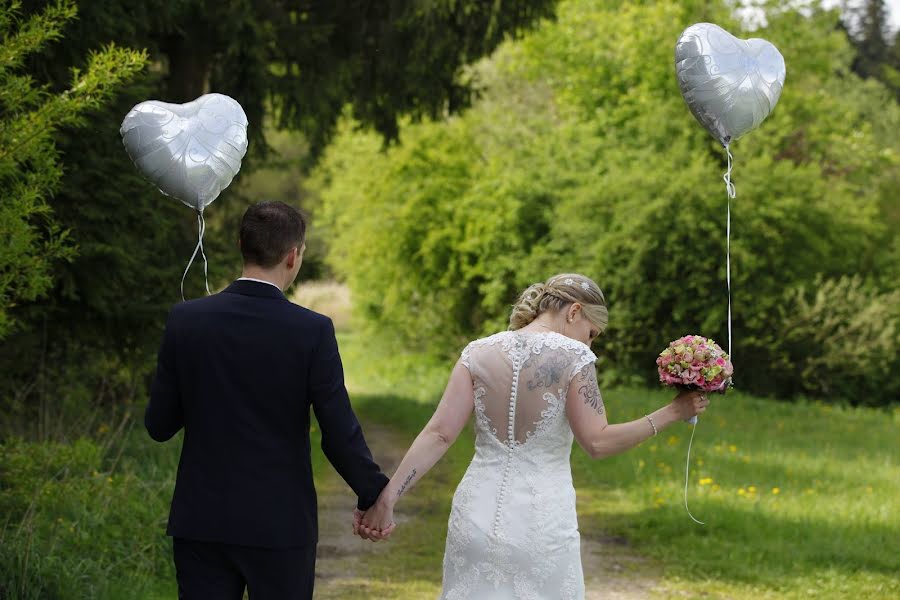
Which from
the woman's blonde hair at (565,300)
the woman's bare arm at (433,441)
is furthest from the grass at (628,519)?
the woman's blonde hair at (565,300)

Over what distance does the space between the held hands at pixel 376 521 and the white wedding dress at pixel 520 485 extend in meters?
0.27

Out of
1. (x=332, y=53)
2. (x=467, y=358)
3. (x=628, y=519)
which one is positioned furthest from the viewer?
(x=332, y=53)

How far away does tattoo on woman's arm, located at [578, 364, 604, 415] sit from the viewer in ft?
13.9

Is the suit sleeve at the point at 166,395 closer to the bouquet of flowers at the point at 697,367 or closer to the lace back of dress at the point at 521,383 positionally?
the lace back of dress at the point at 521,383

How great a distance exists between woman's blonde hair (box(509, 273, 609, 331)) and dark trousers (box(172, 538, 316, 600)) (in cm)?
128

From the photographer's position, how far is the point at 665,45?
23719 millimetres

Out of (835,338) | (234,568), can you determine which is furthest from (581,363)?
(835,338)

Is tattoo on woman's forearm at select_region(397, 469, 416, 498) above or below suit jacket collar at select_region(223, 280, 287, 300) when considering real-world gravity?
below

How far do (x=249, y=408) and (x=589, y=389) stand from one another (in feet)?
4.04

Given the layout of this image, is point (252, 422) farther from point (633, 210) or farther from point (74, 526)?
point (633, 210)

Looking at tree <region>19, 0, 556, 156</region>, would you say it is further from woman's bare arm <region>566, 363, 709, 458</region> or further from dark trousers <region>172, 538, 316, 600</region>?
dark trousers <region>172, 538, 316, 600</region>

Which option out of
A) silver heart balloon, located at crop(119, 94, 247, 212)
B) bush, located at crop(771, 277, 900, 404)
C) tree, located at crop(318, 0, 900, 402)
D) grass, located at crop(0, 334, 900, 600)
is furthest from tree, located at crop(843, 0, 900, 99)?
silver heart balloon, located at crop(119, 94, 247, 212)

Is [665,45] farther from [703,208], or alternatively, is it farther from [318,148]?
[318,148]

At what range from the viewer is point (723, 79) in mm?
5035
